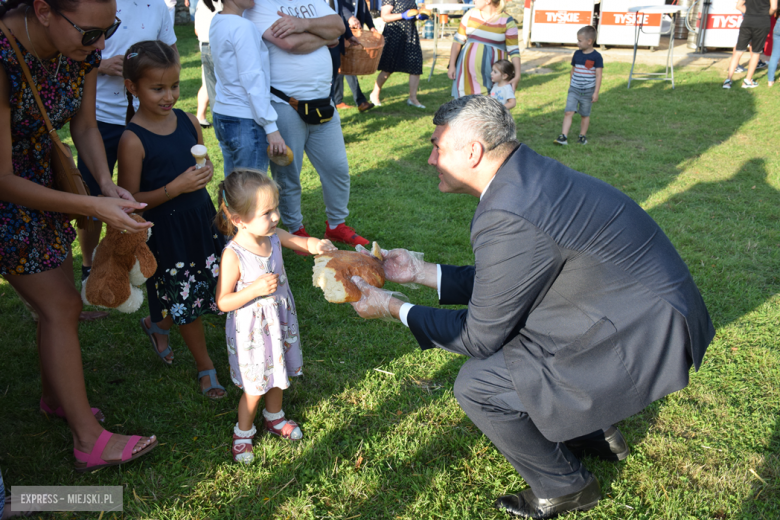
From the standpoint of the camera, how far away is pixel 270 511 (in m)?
2.45

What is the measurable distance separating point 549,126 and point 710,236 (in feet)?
14.3

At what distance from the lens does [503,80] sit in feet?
22.3

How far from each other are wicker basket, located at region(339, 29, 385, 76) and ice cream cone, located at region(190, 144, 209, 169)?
3.53 meters

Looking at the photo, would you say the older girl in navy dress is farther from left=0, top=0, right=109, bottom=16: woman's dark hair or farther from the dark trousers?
the dark trousers

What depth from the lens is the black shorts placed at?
1063cm

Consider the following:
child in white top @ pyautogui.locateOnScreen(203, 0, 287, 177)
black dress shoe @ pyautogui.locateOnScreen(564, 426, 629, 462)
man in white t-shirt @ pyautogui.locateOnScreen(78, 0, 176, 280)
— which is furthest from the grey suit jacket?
man in white t-shirt @ pyautogui.locateOnScreen(78, 0, 176, 280)

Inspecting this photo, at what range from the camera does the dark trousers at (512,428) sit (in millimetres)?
2275

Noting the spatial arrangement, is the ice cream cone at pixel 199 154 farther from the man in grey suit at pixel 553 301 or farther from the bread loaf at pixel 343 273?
the man in grey suit at pixel 553 301

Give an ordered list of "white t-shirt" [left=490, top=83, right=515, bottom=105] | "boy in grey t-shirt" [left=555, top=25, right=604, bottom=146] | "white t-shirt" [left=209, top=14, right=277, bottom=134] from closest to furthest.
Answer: "white t-shirt" [left=209, top=14, right=277, bottom=134], "white t-shirt" [left=490, top=83, right=515, bottom=105], "boy in grey t-shirt" [left=555, top=25, right=604, bottom=146]

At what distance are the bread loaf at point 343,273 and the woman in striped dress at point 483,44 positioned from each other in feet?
14.7

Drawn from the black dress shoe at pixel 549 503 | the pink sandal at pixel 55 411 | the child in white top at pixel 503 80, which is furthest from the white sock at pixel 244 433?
the child in white top at pixel 503 80

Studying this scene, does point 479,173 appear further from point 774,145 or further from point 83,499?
point 774,145

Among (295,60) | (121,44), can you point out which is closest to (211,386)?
(121,44)

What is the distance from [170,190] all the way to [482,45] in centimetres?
517
